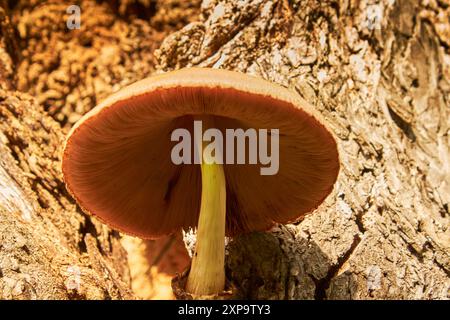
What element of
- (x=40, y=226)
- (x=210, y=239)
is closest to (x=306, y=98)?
(x=210, y=239)

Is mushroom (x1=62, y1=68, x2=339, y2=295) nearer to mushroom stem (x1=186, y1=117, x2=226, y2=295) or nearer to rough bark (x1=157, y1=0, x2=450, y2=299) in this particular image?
mushroom stem (x1=186, y1=117, x2=226, y2=295)

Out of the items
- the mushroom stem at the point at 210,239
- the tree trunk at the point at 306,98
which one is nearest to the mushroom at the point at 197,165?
the mushroom stem at the point at 210,239

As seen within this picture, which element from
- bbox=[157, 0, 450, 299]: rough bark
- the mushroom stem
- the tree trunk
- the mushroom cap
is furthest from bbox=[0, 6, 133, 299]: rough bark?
bbox=[157, 0, 450, 299]: rough bark

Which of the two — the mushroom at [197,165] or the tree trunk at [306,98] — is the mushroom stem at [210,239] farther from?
the tree trunk at [306,98]

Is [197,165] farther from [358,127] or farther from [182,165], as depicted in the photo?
[358,127]

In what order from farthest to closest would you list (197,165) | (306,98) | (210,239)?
(306,98) < (197,165) < (210,239)

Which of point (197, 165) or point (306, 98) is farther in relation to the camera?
point (306, 98)

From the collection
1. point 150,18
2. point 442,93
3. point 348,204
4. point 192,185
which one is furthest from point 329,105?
point 150,18
